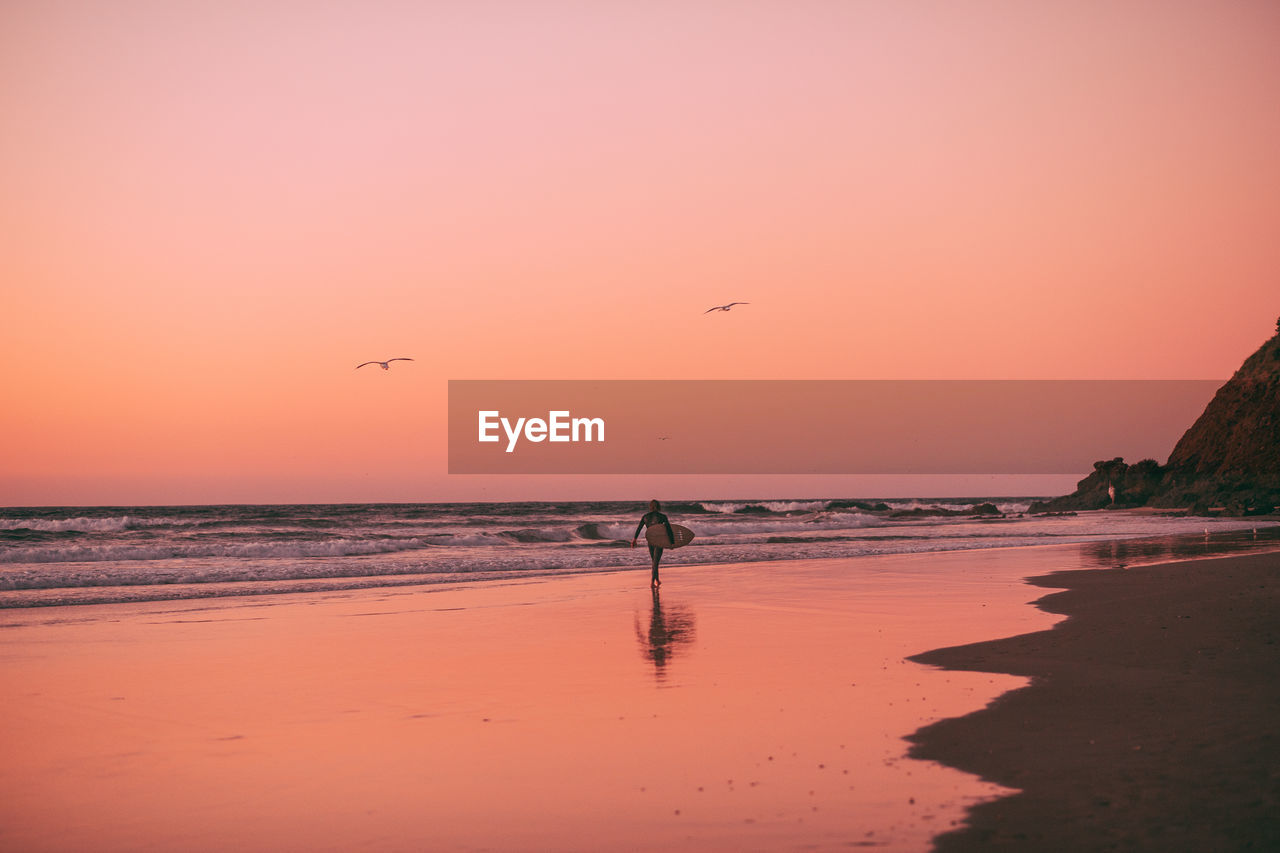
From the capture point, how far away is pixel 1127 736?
7871mm

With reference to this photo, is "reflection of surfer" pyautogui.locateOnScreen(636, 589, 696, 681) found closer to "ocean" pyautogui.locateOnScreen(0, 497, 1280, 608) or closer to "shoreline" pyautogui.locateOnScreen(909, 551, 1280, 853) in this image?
"shoreline" pyautogui.locateOnScreen(909, 551, 1280, 853)

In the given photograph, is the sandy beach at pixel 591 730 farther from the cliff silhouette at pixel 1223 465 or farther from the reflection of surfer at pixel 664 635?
the cliff silhouette at pixel 1223 465

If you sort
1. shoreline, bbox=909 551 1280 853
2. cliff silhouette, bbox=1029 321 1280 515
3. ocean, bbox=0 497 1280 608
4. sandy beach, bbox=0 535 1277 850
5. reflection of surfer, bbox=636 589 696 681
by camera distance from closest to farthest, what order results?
shoreline, bbox=909 551 1280 853 < sandy beach, bbox=0 535 1277 850 < reflection of surfer, bbox=636 589 696 681 < ocean, bbox=0 497 1280 608 < cliff silhouette, bbox=1029 321 1280 515

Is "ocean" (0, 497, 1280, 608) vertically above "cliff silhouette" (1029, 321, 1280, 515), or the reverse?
"cliff silhouette" (1029, 321, 1280, 515)

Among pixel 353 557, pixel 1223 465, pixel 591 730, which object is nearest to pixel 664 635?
pixel 591 730

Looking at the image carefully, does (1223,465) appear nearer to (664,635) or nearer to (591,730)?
(664,635)

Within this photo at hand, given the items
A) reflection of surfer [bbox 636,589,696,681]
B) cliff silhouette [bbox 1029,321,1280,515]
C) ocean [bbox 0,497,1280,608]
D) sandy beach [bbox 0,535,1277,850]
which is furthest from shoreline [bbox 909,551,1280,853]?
cliff silhouette [bbox 1029,321,1280,515]

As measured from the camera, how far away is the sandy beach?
636cm

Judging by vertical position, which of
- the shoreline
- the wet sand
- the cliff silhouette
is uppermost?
the cliff silhouette

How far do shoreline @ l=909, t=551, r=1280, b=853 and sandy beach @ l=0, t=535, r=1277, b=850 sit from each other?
4 centimetres

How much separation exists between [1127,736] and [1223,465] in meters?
77.5

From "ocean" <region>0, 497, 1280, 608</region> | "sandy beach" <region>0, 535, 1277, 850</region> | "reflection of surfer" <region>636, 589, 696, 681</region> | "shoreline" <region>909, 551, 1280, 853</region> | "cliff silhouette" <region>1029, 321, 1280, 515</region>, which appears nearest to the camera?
"shoreline" <region>909, 551, 1280, 853</region>

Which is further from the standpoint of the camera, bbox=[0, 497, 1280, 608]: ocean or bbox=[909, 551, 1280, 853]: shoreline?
bbox=[0, 497, 1280, 608]: ocean

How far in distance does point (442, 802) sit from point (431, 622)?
34.1ft
